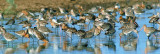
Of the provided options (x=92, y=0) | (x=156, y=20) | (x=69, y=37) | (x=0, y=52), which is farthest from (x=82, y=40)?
(x=92, y=0)

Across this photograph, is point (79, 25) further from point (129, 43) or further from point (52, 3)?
point (52, 3)

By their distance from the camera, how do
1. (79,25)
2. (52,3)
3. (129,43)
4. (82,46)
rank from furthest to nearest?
(52,3) → (79,25) → (129,43) → (82,46)

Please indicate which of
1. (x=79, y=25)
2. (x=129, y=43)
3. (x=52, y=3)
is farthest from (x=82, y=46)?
(x=52, y=3)

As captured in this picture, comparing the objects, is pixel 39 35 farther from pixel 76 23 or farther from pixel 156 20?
pixel 156 20

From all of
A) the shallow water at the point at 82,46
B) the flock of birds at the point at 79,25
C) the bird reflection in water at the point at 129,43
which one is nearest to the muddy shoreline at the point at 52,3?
the flock of birds at the point at 79,25

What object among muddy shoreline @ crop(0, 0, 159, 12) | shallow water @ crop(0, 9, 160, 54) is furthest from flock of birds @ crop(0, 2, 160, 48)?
muddy shoreline @ crop(0, 0, 159, 12)

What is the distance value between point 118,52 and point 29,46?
3.34 m

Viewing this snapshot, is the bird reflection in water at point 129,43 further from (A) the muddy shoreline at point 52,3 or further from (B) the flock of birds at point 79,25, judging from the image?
(A) the muddy shoreline at point 52,3

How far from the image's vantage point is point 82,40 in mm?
16406

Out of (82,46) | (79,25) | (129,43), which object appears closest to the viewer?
(82,46)

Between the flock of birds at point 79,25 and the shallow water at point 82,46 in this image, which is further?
the flock of birds at point 79,25

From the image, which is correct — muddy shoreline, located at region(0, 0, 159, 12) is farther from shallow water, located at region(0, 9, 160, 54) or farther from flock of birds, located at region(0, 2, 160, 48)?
shallow water, located at region(0, 9, 160, 54)

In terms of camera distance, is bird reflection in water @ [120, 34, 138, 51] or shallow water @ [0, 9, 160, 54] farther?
bird reflection in water @ [120, 34, 138, 51]

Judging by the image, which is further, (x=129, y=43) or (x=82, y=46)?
(x=129, y=43)
